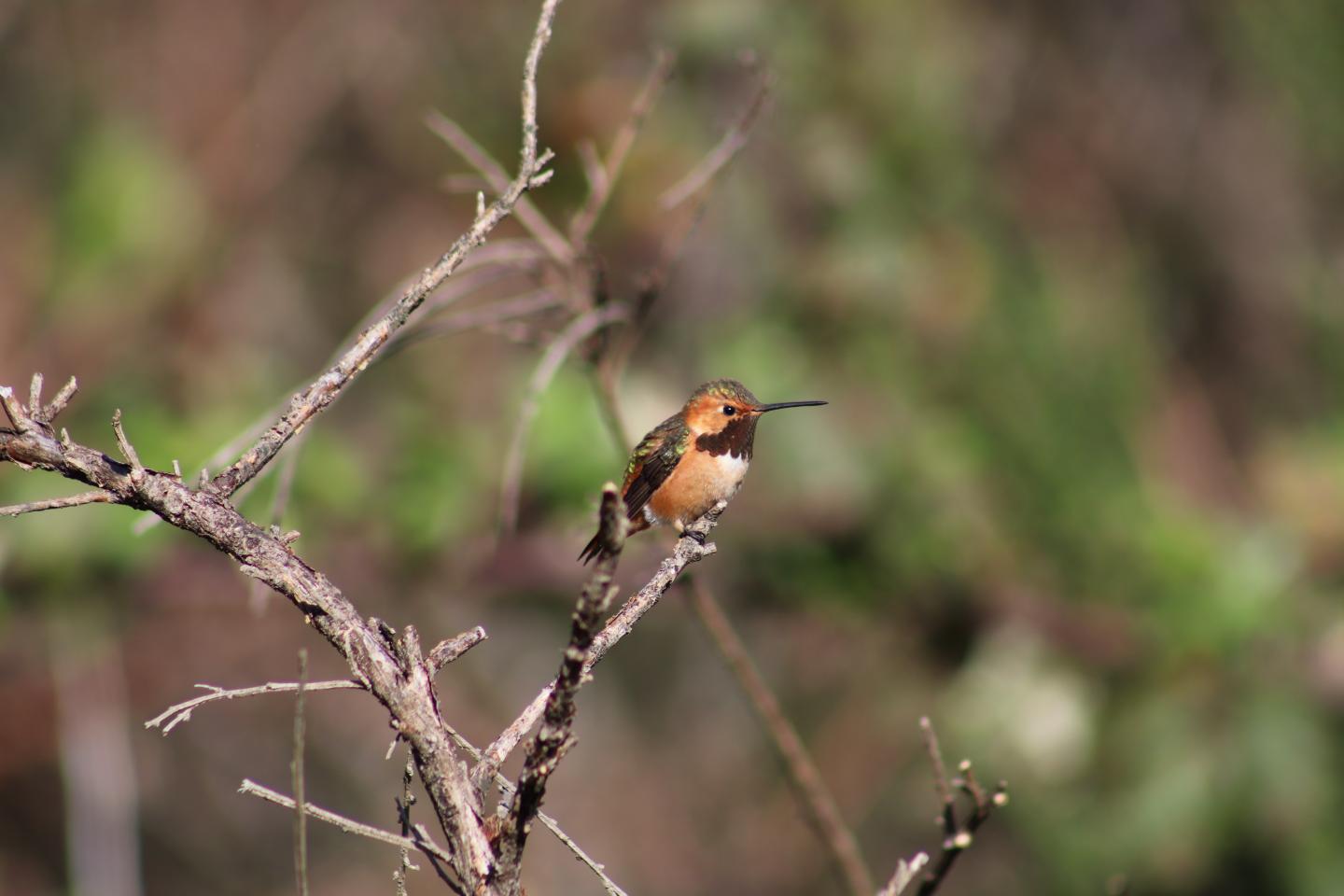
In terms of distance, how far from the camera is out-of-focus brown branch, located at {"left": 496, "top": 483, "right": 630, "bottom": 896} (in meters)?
1.46

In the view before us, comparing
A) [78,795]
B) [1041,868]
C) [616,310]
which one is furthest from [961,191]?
[78,795]

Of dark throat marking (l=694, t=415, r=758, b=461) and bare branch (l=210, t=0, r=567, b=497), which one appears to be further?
dark throat marking (l=694, t=415, r=758, b=461)

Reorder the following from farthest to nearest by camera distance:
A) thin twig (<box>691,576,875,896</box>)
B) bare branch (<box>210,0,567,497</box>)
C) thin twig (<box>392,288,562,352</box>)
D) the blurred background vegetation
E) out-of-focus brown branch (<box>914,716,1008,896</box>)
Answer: the blurred background vegetation → thin twig (<box>691,576,875,896</box>) → thin twig (<box>392,288,562,352</box>) → out-of-focus brown branch (<box>914,716,1008,896</box>) → bare branch (<box>210,0,567,497</box>)

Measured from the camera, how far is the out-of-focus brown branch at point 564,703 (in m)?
1.46

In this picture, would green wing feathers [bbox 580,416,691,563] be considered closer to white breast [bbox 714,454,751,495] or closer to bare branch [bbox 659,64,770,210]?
white breast [bbox 714,454,751,495]

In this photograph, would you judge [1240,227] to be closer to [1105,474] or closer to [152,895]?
[1105,474]

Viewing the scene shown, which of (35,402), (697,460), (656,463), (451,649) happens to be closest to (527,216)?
(656,463)

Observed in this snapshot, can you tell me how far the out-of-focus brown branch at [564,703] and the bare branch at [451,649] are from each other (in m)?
0.16

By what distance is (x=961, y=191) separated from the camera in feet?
23.8

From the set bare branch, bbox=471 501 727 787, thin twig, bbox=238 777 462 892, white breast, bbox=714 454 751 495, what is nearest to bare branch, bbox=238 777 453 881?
thin twig, bbox=238 777 462 892

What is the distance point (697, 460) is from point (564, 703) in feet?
4.06

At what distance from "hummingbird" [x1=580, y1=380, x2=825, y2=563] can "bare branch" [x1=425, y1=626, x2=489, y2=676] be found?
2.76ft

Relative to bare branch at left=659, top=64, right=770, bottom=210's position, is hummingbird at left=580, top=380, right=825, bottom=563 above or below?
below

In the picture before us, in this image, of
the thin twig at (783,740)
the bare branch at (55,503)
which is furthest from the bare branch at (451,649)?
the thin twig at (783,740)
